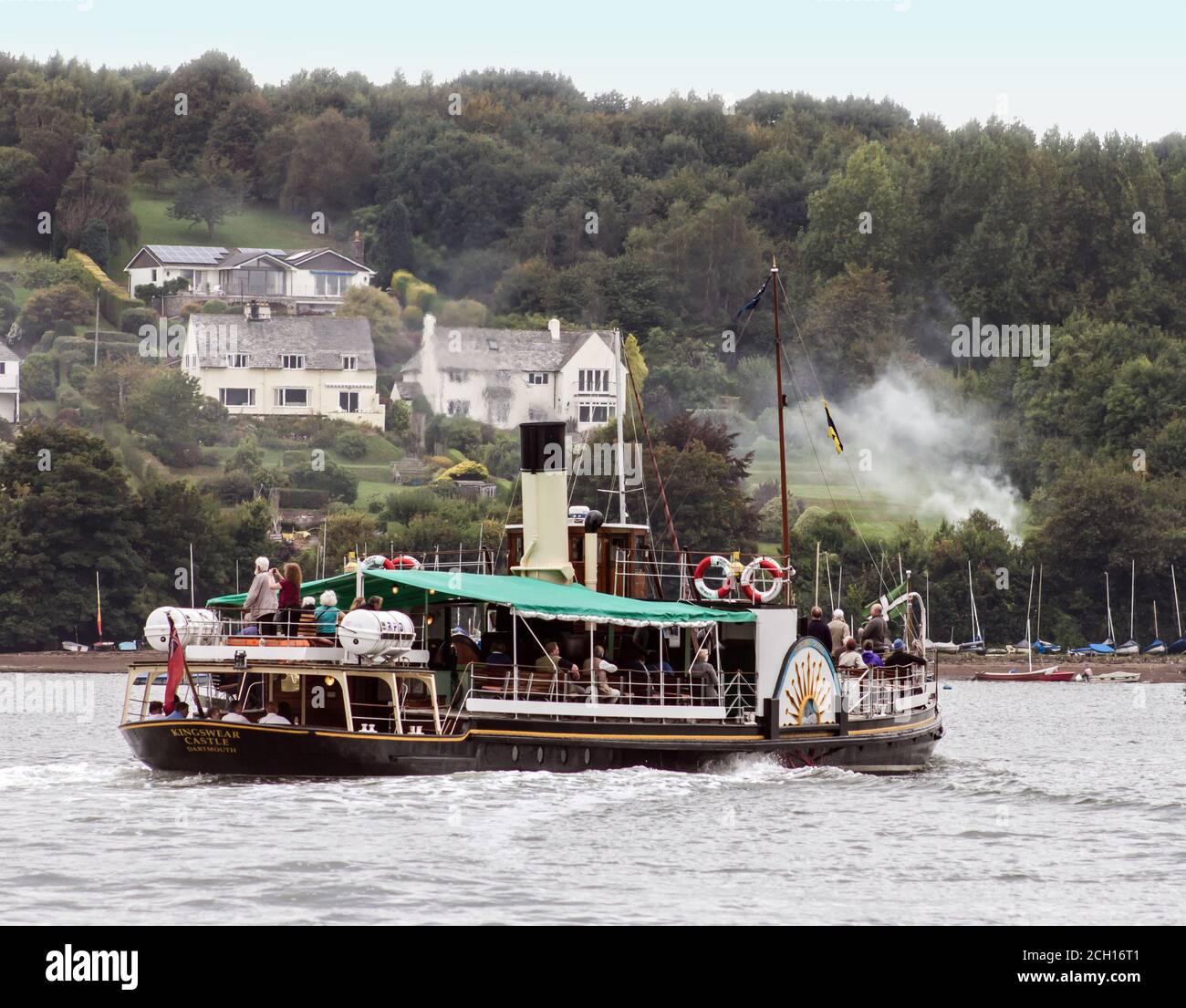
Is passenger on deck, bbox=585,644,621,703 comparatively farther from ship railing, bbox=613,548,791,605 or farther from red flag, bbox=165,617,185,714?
red flag, bbox=165,617,185,714

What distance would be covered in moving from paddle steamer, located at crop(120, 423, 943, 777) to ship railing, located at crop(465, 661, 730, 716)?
0.07m

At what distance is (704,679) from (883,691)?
6821 mm

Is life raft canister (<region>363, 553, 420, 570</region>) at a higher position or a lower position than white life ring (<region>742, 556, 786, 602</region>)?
higher

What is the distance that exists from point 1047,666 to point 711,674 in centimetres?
10544

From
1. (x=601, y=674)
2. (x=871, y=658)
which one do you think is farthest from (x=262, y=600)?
(x=871, y=658)

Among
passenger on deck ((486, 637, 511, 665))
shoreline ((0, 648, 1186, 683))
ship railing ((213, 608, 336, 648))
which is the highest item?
ship railing ((213, 608, 336, 648))

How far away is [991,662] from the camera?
150 m

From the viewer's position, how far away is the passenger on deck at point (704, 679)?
49156mm

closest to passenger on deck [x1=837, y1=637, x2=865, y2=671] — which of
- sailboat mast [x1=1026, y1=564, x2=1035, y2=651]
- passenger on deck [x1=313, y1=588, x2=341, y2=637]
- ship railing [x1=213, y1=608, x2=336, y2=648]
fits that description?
passenger on deck [x1=313, y1=588, x2=341, y2=637]

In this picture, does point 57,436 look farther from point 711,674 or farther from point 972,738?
point 711,674

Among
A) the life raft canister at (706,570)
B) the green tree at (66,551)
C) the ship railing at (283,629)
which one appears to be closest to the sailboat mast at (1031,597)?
the green tree at (66,551)

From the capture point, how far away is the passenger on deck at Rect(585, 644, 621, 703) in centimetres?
4744

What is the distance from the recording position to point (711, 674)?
162 ft

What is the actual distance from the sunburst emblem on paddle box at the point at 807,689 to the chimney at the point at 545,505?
546cm
